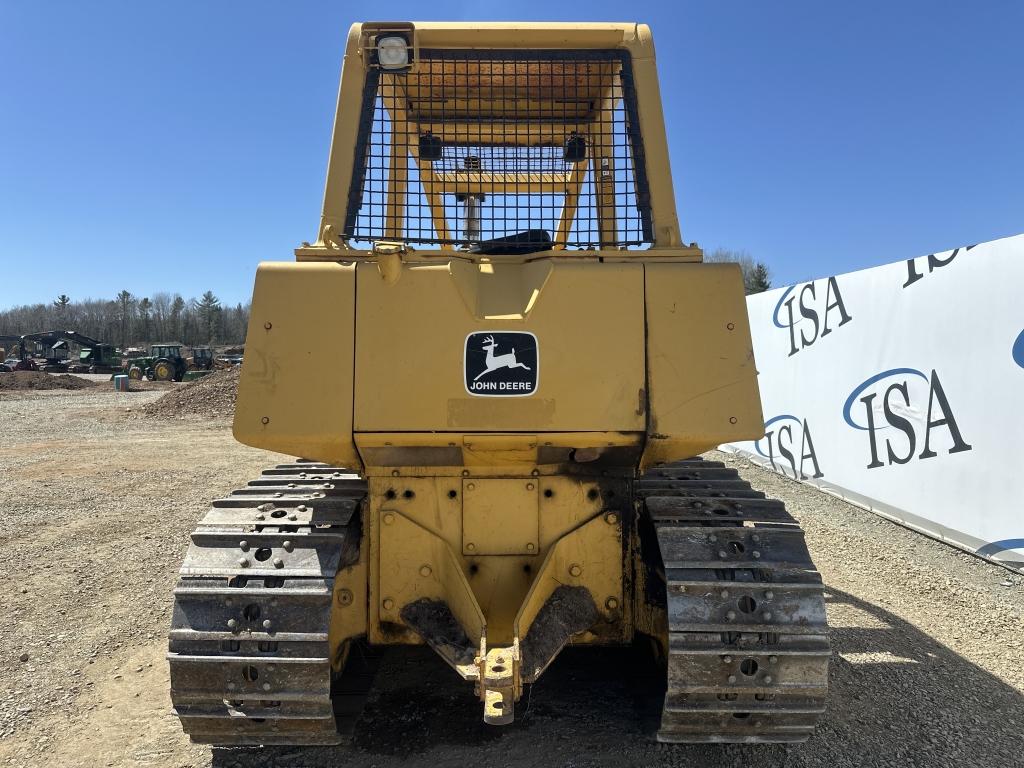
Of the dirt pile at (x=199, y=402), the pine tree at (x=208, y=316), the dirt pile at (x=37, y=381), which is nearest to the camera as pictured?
the dirt pile at (x=199, y=402)

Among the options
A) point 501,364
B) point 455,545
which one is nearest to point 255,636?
point 455,545

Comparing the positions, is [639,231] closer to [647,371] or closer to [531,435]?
[647,371]

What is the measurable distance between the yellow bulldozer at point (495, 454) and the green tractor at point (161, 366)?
36090 mm

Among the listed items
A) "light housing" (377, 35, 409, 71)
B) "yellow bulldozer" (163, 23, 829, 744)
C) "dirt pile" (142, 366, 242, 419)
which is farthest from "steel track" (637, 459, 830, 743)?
"dirt pile" (142, 366, 242, 419)

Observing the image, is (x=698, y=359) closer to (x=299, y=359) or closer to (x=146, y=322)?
(x=299, y=359)

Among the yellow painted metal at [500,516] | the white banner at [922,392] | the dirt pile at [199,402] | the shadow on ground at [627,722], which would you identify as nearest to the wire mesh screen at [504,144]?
the yellow painted metal at [500,516]

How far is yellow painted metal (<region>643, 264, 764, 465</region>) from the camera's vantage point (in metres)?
2.64

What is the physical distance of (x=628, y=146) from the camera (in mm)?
3309

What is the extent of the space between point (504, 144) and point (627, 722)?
3125 mm

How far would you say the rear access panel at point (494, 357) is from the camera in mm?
2627

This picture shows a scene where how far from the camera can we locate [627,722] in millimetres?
3252

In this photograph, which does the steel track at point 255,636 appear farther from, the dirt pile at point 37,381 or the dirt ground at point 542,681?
the dirt pile at point 37,381

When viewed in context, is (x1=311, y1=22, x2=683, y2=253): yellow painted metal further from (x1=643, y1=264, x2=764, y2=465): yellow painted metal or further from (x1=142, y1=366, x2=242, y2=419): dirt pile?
(x1=142, y1=366, x2=242, y2=419): dirt pile

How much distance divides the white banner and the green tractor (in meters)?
34.0
